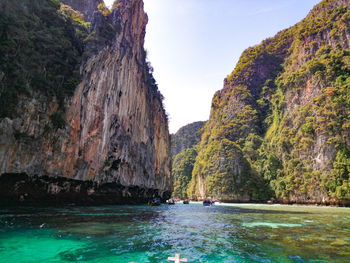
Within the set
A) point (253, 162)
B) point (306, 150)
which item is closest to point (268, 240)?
point (306, 150)

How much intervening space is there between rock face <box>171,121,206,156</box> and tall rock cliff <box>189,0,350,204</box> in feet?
145

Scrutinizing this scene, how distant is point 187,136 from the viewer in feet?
582

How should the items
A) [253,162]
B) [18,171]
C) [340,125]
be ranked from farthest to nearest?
[253,162]
[340,125]
[18,171]

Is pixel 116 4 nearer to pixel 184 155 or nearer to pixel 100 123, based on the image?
pixel 100 123

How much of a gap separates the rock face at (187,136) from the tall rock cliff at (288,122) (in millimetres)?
44063

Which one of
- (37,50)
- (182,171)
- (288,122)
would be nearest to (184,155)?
(182,171)

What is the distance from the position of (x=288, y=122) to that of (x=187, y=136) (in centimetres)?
9948

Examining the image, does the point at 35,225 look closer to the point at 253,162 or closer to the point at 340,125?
the point at 340,125

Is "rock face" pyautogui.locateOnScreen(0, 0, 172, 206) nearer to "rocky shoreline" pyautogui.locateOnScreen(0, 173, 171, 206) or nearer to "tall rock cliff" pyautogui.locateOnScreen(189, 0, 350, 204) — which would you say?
"rocky shoreline" pyautogui.locateOnScreen(0, 173, 171, 206)

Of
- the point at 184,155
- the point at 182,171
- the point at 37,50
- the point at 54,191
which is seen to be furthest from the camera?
the point at 184,155

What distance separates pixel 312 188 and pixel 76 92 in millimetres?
59569

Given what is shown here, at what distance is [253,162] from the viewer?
310 ft

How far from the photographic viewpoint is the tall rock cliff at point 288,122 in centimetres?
6144

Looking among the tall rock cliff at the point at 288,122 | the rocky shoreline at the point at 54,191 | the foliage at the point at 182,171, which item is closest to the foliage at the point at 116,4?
the rocky shoreline at the point at 54,191
